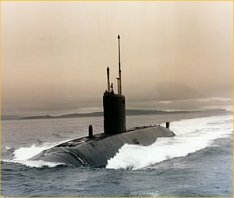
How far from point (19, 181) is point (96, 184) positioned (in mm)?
2441

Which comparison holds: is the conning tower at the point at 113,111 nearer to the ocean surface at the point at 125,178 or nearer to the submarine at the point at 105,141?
the submarine at the point at 105,141

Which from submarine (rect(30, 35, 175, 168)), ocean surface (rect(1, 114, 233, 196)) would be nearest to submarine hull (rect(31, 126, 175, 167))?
submarine (rect(30, 35, 175, 168))

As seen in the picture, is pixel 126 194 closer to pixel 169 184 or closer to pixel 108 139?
pixel 169 184

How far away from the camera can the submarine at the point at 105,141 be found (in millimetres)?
15617

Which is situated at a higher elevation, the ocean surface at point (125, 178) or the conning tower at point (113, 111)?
the conning tower at point (113, 111)

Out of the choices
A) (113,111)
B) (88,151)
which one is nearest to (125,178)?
(88,151)

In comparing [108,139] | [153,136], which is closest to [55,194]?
[108,139]

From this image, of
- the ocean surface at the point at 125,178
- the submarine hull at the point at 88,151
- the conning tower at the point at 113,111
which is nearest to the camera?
the ocean surface at the point at 125,178

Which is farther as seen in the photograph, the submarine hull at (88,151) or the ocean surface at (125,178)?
the submarine hull at (88,151)

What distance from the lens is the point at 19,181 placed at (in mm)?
12805

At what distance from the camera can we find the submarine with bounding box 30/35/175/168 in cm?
1562

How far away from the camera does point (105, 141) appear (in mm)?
18922

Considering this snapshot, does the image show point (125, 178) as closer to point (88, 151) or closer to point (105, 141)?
point (88, 151)

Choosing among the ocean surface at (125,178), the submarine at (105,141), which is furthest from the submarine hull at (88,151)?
the ocean surface at (125,178)
